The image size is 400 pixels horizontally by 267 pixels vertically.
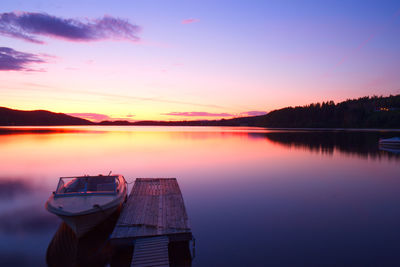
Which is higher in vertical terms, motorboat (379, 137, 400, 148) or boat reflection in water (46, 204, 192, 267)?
motorboat (379, 137, 400, 148)

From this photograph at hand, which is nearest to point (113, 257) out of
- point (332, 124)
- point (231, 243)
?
point (231, 243)

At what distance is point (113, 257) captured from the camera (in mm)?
8094

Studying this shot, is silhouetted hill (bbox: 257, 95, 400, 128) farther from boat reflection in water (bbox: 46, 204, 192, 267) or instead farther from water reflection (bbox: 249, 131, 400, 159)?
boat reflection in water (bbox: 46, 204, 192, 267)

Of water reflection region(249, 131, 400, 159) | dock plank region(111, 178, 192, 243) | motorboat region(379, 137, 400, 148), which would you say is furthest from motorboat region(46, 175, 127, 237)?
motorboat region(379, 137, 400, 148)

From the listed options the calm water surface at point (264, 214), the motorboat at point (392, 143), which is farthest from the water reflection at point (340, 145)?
the calm water surface at point (264, 214)

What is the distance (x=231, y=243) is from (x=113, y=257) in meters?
4.20

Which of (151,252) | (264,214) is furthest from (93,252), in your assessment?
(264,214)

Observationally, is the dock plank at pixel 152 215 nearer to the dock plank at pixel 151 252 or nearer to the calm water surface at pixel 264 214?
the dock plank at pixel 151 252

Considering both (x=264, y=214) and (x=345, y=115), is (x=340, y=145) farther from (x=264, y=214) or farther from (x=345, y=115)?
(x=345, y=115)

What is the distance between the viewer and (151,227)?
8.58 meters

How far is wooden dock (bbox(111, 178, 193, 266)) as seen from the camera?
727 cm

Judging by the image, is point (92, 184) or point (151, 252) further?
point (92, 184)

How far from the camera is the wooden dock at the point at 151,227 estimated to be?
23.9ft

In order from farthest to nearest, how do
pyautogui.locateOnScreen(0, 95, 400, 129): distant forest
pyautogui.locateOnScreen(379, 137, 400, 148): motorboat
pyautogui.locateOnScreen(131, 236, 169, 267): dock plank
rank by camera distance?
pyautogui.locateOnScreen(0, 95, 400, 129): distant forest < pyautogui.locateOnScreen(379, 137, 400, 148): motorboat < pyautogui.locateOnScreen(131, 236, 169, 267): dock plank
